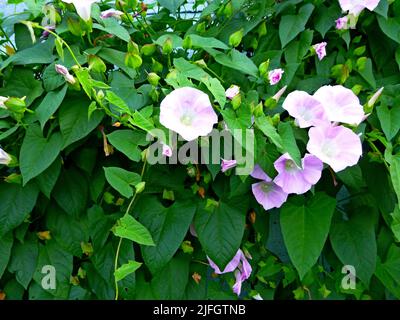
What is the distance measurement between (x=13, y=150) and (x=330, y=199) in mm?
602

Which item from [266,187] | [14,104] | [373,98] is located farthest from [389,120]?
[14,104]

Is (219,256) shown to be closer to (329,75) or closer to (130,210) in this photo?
(130,210)

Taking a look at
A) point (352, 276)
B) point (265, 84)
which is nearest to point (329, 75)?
point (265, 84)

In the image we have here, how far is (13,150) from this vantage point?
0.91 metres

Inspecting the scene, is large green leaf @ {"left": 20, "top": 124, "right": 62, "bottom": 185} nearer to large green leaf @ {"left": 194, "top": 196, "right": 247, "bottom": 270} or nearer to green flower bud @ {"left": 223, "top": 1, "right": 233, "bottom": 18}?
large green leaf @ {"left": 194, "top": 196, "right": 247, "bottom": 270}

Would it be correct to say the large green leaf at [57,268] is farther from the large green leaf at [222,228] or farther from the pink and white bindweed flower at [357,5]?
the pink and white bindweed flower at [357,5]

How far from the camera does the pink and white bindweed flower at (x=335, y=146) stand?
0.80 meters

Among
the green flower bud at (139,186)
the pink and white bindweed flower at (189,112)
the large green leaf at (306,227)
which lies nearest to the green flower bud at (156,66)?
the pink and white bindweed flower at (189,112)

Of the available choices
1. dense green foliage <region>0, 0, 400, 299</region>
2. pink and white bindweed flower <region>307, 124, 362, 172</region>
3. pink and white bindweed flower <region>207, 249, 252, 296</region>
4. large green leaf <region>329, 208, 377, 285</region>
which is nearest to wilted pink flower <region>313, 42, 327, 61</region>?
dense green foliage <region>0, 0, 400, 299</region>

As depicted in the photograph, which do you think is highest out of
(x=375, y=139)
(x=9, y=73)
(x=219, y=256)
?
(x=9, y=73)

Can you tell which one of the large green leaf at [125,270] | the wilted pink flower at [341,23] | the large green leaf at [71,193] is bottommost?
the large green leaf at [125,270]

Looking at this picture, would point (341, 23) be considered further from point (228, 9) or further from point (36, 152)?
point (36, 152)

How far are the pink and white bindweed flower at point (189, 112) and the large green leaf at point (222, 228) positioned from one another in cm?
16

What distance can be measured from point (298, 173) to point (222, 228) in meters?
0.17
